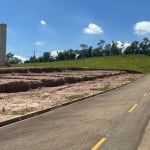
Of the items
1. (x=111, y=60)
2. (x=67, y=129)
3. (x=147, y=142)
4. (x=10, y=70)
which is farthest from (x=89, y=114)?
(x=111, y=60)

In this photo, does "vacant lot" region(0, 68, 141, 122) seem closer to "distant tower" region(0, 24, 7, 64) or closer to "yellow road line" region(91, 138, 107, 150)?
"yellow road line" region(91, 138, 107, 150)

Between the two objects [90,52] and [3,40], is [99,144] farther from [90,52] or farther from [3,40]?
[90,52]

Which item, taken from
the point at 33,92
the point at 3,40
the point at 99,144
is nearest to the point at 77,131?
the point at 99,144

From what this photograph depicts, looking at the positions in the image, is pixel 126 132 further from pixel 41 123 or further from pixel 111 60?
pixel 111 60

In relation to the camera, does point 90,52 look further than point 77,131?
Yes

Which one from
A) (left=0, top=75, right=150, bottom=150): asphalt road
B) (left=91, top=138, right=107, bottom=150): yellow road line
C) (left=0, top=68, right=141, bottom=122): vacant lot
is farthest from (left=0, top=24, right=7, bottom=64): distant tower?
(left=91, top=138, right=107, bottom=150): yellow road line

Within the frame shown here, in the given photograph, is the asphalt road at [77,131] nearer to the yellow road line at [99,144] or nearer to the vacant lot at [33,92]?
the yellow road line at [99,144]

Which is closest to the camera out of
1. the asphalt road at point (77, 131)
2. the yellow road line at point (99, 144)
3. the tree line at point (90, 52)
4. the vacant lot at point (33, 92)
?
the yellow road line at point (99, 144)

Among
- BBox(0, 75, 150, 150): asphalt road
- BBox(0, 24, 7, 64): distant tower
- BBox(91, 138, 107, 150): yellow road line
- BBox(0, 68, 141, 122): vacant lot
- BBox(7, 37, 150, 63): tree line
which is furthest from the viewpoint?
BBox(7, 37, 150, 63): tree line

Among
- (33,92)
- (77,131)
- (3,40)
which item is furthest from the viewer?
(3,40)

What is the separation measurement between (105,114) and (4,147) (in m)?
8.56

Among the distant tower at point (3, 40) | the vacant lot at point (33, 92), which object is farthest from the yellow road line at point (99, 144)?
the distant tower at point (3, 40)

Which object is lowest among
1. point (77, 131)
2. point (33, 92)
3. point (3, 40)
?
point (33, 92)

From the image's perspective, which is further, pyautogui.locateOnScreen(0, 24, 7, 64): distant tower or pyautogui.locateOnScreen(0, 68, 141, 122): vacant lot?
pyautogui.locateOnScreen(0, 24, 7, 64): distant tower
